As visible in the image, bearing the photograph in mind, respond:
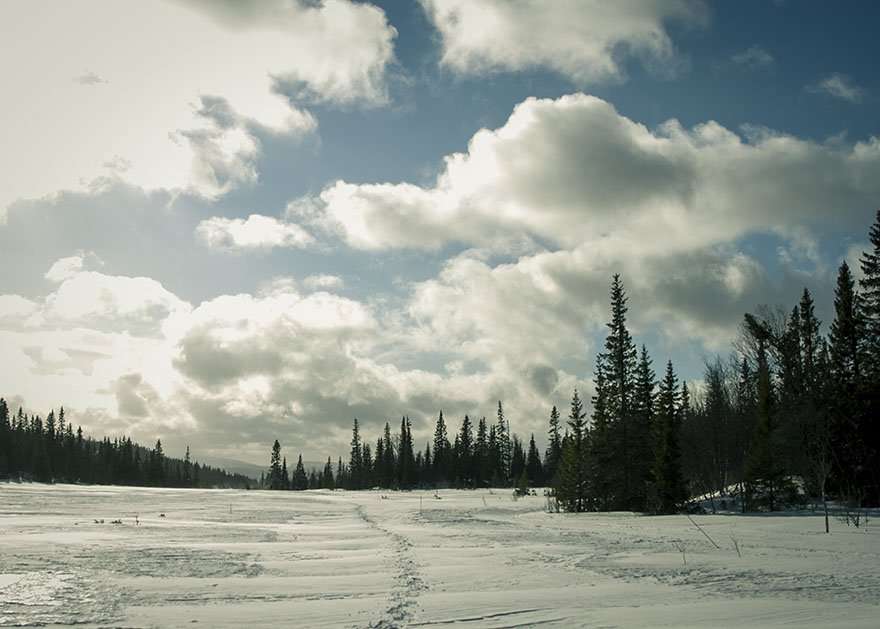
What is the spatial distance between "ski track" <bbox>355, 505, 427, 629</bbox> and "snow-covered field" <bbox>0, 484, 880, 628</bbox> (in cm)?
3

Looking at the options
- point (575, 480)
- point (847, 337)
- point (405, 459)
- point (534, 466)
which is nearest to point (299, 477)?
point (405, 459)

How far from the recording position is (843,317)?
1785 inches

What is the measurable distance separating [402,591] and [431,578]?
1761 mm

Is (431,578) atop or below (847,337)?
below

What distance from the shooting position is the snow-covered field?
940 cm

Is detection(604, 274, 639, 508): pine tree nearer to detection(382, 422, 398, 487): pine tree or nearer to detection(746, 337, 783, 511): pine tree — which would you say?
detection(746, 337, 783, 511): pine tree

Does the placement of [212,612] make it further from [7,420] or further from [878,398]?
[7,420]

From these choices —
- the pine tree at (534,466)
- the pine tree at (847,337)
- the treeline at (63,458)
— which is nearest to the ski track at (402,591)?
the pine tree at (847,337)

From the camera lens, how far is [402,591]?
452 inches

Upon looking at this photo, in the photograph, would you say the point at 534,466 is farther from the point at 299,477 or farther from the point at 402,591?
the point at 402,591

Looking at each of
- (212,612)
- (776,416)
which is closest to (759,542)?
(212,612)

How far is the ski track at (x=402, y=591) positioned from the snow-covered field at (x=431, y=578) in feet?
0.10

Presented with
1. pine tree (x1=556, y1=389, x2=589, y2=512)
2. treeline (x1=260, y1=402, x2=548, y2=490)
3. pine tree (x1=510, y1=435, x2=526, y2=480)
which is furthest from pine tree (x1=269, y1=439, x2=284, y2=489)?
pine tree (x1=556, y1=389, x2=589, y2=512)

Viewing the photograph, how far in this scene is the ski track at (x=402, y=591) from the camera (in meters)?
9.06
